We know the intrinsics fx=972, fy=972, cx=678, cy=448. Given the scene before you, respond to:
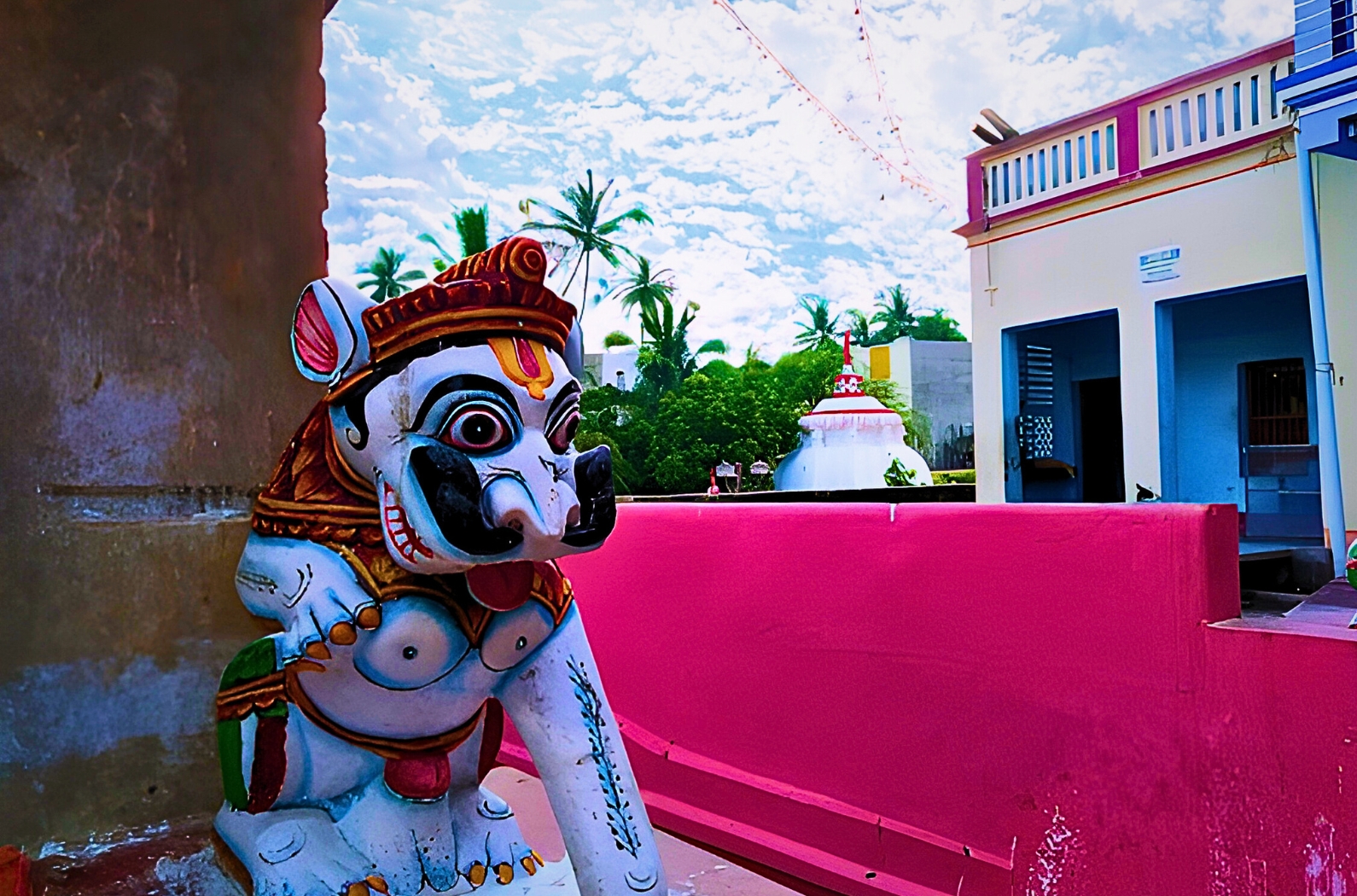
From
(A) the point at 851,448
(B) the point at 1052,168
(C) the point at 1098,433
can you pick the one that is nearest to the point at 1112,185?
(B) the point at 1052,168

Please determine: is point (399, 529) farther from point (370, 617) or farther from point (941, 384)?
point (941, 384)

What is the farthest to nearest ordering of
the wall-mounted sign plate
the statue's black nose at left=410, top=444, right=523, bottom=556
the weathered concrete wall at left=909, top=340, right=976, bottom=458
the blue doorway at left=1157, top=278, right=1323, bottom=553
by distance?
the weathered concrete wall at left=909, top=340, right=976, bottom=458 < the blue doorway at left=1157, top=278, right=1323, bottom=553 < the wall-mounted sign plate < the statue's black nose at left=410, top=444, right=523, bottom=556

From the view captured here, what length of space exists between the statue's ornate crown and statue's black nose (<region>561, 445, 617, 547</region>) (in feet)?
0.74

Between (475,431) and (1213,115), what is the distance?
6372mm

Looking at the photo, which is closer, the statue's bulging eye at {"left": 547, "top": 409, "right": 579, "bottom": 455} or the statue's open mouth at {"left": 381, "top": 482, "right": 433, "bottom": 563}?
the statue's open mouth at {"left": 381, "top": 482, "right": 433, "bottom": 563}

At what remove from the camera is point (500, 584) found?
1532mm

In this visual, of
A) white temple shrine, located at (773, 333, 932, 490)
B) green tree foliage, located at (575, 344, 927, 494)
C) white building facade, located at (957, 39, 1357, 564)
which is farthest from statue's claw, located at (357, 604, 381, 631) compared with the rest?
green tree foliage, located at (575, 344, 927, 494)

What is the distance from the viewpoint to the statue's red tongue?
1.51m

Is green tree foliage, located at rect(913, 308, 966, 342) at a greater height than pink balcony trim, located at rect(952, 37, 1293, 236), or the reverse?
green tree foliage, located at rect(913, 308, 966, 342)

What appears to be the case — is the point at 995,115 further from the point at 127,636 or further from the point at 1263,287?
the point at 127,636

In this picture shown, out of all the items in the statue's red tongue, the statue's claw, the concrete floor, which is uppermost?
the statue's red tongue

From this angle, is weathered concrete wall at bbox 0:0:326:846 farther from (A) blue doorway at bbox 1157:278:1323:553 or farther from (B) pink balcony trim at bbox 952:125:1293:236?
(A) blue doorway at bbox 1157:278:1323:553

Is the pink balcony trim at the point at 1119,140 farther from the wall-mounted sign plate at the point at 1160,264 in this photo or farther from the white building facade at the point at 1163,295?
the wall-mounted sign plate at the point at 1160,264

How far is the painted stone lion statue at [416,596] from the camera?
1449 millimetres
